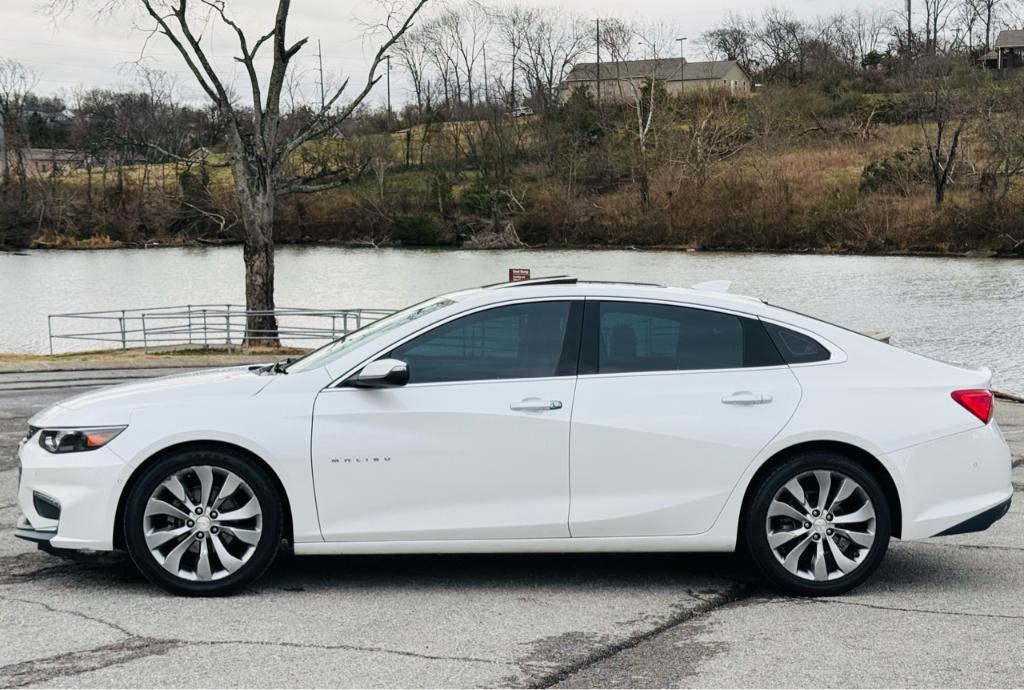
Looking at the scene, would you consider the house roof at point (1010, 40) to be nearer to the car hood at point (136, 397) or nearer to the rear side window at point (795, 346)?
the rear side window at point (795, 346)

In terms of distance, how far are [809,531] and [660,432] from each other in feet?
2.98

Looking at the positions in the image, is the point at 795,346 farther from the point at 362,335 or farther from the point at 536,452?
the point at 362,335

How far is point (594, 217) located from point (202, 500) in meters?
75.7

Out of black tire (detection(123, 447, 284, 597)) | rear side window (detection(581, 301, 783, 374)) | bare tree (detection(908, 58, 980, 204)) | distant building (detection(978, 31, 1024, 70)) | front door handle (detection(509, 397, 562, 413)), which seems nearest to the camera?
black tire (detection(123, 447, 284, 597))

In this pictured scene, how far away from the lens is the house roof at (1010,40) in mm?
132500

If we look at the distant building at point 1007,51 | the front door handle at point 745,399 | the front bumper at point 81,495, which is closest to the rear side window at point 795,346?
the front door handle at point 745,399

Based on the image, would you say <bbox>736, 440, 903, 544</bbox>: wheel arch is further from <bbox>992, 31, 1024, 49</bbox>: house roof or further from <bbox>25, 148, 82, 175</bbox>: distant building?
<bbox>992, 31, 1024, 49</bbox>: house roof

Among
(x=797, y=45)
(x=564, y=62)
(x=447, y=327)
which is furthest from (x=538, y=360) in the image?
(x=797, y=45)

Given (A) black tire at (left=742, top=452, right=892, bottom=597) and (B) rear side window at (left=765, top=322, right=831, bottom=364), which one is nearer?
(A) black tire at (left=742, top=452, right=892, bottom=597)

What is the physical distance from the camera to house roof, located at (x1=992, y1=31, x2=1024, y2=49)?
435 feet

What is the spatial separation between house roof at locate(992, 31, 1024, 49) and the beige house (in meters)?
27.8

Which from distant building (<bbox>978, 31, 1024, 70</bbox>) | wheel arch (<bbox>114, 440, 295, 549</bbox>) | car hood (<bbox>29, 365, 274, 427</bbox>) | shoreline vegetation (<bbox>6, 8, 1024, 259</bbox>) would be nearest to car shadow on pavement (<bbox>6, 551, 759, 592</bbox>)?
wheel arch (<bbox>114, 440, 295, 549</bbox>)

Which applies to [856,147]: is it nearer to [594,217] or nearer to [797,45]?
[594,217]

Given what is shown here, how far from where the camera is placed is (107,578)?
639cm
